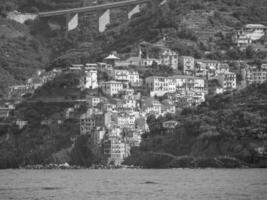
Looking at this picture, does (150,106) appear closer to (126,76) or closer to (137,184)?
(126,76)

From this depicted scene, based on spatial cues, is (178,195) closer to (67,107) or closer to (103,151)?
(103,151)

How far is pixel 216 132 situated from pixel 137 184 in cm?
2530

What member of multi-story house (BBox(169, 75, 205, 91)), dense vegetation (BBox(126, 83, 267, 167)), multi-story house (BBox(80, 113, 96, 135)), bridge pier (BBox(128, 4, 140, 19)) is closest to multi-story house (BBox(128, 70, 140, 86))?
multi-story house (BBox(169, 75, 205, 91))

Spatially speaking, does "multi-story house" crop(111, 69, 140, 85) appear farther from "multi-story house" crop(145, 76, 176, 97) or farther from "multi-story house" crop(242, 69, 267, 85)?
"multi-story house" crop(242, 69, 267, 85)

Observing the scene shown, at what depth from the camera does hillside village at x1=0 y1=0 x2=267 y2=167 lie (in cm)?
14050

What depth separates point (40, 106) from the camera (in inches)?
6014

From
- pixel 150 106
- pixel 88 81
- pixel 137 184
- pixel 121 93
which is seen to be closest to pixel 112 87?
pixel 121 93

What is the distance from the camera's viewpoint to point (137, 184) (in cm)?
10562

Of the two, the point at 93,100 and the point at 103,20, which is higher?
the point at 103,20

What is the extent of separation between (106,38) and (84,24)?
43.8 ft

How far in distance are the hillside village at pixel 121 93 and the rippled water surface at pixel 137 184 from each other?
464 inches

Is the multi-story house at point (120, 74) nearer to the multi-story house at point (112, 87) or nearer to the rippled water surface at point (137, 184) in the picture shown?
the multi-story house at point (112, 87)

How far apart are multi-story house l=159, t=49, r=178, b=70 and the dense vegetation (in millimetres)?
18831

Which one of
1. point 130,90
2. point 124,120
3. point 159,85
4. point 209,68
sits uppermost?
point 209,68
